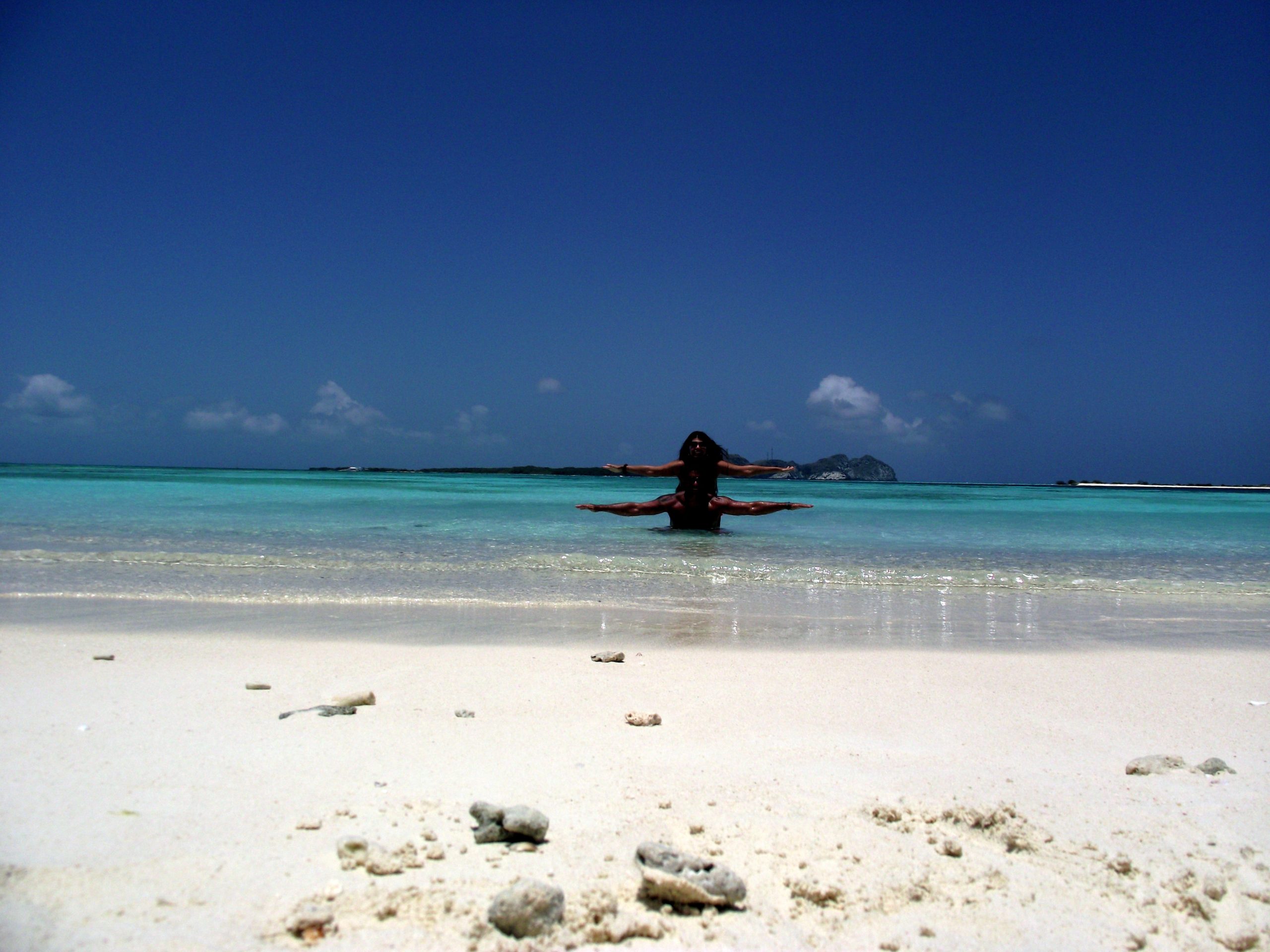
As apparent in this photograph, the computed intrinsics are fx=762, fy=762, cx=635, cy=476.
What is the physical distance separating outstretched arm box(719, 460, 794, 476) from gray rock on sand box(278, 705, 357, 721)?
8207mm

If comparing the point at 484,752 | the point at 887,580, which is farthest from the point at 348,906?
the point at 887,580

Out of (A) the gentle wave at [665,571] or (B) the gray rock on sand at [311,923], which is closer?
(B) the gray rock on sand at [311,923]

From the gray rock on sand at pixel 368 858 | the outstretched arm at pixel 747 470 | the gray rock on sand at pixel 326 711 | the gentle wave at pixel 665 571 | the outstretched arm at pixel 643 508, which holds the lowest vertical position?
the gentle wave at pixel 665 571

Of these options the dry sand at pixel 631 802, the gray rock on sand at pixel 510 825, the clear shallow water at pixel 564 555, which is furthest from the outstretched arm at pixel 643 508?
the gray rock on sand at pixel 510 825

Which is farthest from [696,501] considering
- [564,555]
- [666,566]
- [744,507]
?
[666,566]

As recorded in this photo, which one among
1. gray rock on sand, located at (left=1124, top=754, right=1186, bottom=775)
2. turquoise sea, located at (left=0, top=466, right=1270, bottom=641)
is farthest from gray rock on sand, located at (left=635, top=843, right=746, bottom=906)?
turquoise sea, located at (left=0, top=466, right=1270, bottom=641)

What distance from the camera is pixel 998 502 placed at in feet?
118

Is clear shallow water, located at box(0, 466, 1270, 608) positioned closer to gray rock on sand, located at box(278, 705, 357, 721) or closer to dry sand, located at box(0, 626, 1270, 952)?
dry sand, located at box(0, 626, 1270, 952)

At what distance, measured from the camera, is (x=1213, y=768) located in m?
2.94

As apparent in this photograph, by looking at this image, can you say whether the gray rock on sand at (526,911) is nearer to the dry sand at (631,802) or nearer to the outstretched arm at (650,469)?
the dry sand at (631,802)

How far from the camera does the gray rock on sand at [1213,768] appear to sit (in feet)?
9.59

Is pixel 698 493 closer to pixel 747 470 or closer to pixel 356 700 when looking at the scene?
pixel 747 470

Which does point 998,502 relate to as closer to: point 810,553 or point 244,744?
point 810,553

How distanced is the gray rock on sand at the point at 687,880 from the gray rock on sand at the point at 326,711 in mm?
1866
